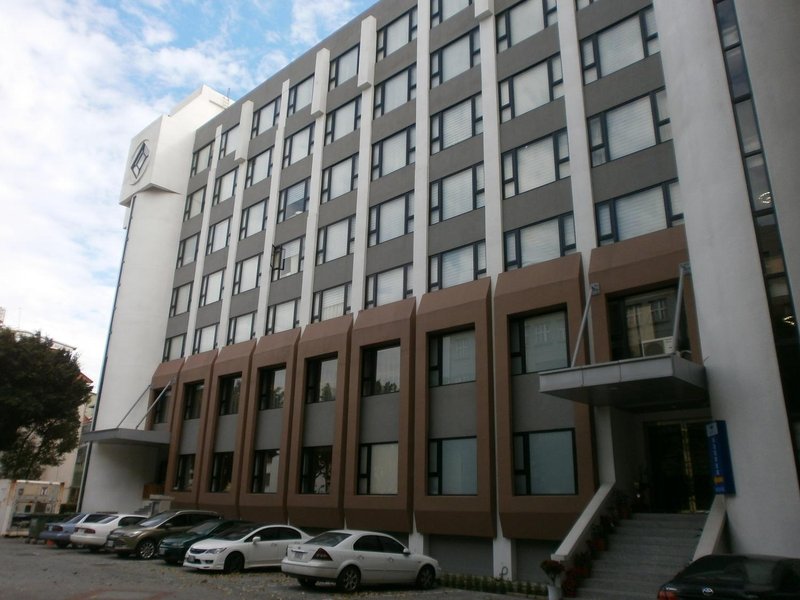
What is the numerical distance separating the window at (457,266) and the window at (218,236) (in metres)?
16.4

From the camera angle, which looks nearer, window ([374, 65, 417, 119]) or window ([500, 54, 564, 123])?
window ([500, 54, 564, 123])

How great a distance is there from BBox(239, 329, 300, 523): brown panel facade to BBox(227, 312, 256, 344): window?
154cm

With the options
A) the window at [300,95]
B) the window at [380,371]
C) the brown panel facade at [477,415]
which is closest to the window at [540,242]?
the brown panel facade at [477,415]

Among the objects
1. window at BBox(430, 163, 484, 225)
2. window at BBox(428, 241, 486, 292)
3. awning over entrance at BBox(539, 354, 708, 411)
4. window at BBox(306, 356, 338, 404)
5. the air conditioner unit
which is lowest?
awning over entrance at BBox(539, 354, 708, 411)

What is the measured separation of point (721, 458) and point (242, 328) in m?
24.3

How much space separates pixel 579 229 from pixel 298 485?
1514 cm

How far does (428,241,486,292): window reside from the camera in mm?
22891

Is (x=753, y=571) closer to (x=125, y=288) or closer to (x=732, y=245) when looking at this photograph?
(x=732, y=245)

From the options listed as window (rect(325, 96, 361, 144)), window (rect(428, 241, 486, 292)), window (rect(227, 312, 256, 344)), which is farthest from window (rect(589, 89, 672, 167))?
window (rect(227, 312, 256, 344))

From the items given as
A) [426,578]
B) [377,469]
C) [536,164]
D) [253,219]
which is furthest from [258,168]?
[426,578]

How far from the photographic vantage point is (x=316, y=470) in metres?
26.4

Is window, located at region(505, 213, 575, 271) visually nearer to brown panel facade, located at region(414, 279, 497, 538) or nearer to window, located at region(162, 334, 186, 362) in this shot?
brown panel facade, located at region(414, 279, 497, 538)

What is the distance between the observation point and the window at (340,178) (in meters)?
29.5

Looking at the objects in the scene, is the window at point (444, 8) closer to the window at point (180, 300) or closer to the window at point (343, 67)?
the window at point (343, 67)
